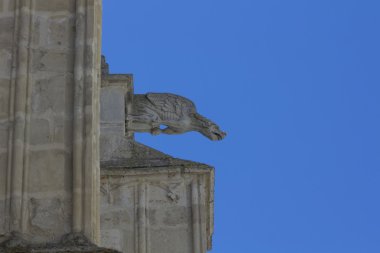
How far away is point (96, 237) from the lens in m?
14.1

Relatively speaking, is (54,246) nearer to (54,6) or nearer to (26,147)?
(26,147)

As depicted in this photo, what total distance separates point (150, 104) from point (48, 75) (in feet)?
18.0

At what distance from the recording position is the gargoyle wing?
2014 cm

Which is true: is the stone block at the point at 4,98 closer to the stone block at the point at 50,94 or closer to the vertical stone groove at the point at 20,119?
the vertical stone groove at the point at 20,119

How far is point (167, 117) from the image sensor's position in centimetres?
2016

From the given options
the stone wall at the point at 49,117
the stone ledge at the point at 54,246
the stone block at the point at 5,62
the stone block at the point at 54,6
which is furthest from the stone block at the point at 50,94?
the stone ledge at the point at 54,246

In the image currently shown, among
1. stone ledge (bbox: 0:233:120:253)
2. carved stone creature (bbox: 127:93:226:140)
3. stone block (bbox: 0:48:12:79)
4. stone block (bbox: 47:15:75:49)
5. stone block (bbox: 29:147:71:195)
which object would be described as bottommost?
stone ledge (bbox: 0:233:120:253)

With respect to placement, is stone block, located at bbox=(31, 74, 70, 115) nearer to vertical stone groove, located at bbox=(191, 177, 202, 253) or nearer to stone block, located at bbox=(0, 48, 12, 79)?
stone block, located at bbox=(0, 48, 12, 79)

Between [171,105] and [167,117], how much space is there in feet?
0.52

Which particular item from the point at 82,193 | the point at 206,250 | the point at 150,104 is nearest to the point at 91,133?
the point at 82,193

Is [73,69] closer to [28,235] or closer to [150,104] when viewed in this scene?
[28,235]

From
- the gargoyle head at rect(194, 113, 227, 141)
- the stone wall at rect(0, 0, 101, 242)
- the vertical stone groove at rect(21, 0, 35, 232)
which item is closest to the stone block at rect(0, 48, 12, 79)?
the stone wall at rect(0, 0, 101, 242)

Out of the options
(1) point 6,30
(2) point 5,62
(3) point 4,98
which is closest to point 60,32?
(1) point 6,30

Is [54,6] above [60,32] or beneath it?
above
